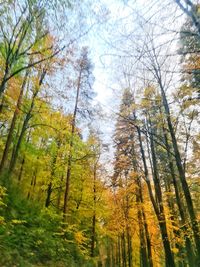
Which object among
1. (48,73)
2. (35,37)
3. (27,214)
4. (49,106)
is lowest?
(27,214)

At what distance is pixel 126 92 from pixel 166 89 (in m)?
3.92

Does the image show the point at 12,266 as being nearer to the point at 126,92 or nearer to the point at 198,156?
the point at 126,92

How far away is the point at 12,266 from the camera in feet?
21.5

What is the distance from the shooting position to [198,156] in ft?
52.3

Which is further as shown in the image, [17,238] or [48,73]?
[48,73]

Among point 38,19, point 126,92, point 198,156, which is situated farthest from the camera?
point 198,156

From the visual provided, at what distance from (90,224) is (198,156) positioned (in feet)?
31.7

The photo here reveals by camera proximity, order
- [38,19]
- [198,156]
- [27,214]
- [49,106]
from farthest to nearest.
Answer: [198,156] → [49,106] → [27,214] → [38,19]

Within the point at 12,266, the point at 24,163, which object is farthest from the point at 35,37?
the point at 24,163

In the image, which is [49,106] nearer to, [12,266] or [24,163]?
[24,163]

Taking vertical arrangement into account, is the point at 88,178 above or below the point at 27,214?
above

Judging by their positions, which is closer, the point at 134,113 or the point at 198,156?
the point at 134,113

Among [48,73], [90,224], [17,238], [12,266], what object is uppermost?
[48,73]

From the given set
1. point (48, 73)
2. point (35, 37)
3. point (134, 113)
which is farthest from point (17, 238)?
point (134, 113)
